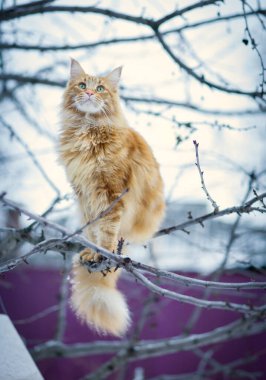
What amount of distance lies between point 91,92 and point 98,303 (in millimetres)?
913

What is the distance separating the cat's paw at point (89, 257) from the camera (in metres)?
1.85

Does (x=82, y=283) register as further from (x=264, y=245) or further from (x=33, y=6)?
(x=264, y=245)

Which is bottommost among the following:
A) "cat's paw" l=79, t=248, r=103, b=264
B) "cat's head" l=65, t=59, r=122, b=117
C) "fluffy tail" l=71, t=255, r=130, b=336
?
"fluffy tail" l=71, t=255, r=130, b=336

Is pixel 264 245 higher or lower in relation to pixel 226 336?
higher

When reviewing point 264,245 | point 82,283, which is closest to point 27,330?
point 264,245

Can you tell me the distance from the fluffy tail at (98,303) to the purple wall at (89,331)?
3.01m

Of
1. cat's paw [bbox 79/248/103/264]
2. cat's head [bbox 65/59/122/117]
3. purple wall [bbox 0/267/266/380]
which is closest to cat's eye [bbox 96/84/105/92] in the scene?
cat's head [bbox 65/59/122/117]

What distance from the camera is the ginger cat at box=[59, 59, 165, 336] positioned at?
1.80 metres

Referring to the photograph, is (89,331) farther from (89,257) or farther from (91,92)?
(91,92)

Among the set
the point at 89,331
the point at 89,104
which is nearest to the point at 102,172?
the point at 89,104

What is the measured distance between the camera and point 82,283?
2.05 m

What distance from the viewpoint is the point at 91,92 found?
1.77m

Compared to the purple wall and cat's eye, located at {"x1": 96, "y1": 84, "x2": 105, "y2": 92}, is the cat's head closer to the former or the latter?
cat's eye, located at {"x1": 96, "y1": 84, "x2": 105, "y2": 92}

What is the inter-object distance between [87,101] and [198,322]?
4.35 meters
